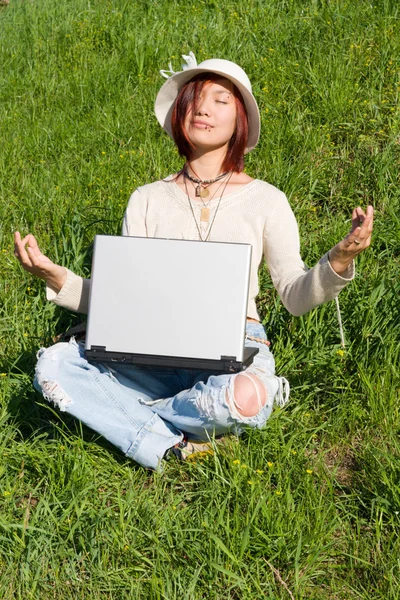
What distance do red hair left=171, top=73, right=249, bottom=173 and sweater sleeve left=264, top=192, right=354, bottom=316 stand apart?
262 mm

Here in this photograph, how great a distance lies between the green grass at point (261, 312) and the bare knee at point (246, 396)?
0.57 ft

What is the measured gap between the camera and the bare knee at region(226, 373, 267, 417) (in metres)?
2.82

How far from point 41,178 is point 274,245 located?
196cm

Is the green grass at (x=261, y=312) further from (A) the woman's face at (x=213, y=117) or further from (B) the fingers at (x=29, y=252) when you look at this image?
(A) the woman's face at (x=213, y=117)

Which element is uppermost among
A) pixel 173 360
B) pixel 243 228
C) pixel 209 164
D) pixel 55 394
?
pixel 209 164

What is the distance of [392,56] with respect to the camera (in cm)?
508

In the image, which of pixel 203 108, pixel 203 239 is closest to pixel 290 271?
pixel 203 239

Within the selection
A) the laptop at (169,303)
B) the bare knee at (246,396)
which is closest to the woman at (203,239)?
the bare knee at (246,396)

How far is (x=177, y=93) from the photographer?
3.46 metres

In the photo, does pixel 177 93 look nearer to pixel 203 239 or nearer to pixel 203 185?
pixel 203 185

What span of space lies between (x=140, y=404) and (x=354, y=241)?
999 mm

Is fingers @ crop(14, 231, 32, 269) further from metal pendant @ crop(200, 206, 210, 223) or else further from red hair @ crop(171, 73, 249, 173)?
red hair @ crop(171, 73, 249, 173)

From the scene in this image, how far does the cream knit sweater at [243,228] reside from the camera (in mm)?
3131

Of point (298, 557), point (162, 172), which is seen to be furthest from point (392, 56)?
point (298, 557)
